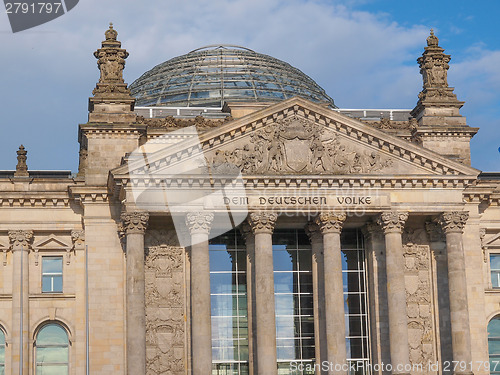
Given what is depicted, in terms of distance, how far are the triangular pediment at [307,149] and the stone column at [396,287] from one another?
2.57 m

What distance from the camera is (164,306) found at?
57125mm

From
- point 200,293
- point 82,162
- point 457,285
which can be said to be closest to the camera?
point 200,293

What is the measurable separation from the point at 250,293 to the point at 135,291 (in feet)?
22.6

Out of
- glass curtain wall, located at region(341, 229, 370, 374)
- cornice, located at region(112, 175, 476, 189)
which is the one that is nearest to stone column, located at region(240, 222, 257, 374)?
cornice, located at region(112, 175, 476, 189)

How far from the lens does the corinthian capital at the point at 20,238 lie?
193 feet

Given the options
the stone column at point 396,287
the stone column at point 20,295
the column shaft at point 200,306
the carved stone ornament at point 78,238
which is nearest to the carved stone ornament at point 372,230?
the stone column at point 396,287

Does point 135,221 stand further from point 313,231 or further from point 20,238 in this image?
point 313,231

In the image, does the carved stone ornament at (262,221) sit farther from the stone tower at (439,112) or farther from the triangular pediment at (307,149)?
the stone tower at (439,112)

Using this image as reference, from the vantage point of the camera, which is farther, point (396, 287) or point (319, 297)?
point (319, 297)

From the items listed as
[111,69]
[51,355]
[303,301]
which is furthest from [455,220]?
[51,355]

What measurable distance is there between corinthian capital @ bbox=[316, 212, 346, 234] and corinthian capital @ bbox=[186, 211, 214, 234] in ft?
19.5

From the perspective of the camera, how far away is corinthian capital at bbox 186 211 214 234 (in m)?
55.3

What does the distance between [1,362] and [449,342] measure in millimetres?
24209

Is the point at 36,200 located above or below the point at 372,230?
above
